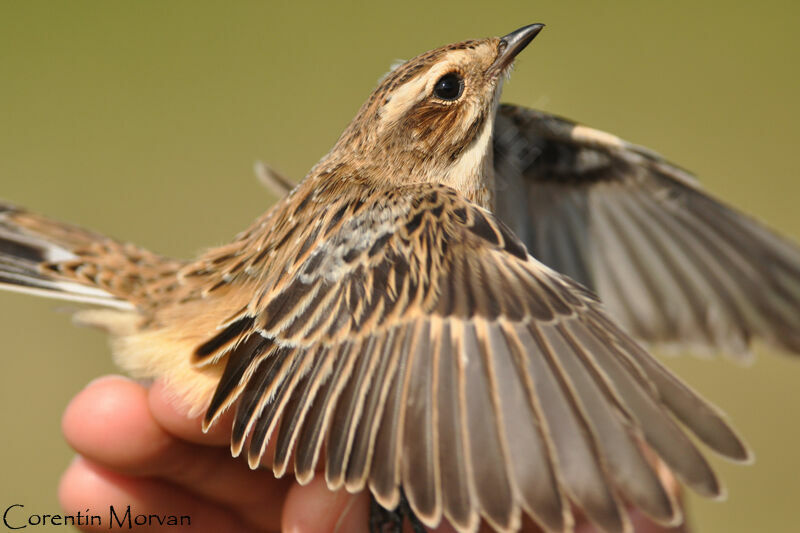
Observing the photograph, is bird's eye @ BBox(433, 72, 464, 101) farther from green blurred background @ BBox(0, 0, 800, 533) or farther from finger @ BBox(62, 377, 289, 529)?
green blurred background @ BBox(0, 0, 800, 533)

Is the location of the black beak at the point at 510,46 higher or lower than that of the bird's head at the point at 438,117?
higher

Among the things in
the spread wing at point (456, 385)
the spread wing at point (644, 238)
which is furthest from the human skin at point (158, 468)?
the spread wing at point (644, 238)

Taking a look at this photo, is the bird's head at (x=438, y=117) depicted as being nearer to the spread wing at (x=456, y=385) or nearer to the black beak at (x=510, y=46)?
the black beak at (x=510, y=46)

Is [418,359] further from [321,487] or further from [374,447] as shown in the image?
[321,487]

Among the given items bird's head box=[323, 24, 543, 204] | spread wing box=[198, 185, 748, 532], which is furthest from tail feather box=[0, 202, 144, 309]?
bird's head box=[323, 24, 543, 204]

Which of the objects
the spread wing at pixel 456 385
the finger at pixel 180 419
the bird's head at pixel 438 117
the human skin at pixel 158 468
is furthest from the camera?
the bird's head at pixel 438 117

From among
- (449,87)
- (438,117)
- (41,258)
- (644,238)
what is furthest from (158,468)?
(644,238)

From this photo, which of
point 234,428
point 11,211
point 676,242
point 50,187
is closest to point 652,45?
point 676,242
